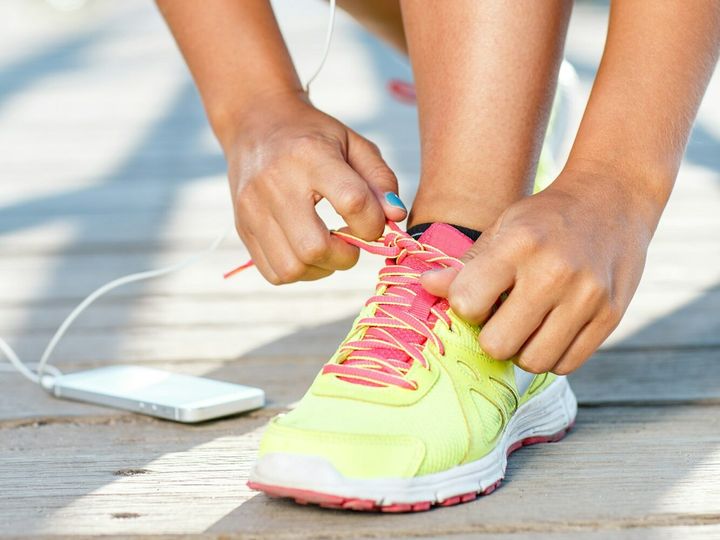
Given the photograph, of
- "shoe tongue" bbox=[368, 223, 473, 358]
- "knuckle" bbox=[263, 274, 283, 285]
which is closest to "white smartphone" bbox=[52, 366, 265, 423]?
"knuckle" bbox=[263, 274, 283, 285]

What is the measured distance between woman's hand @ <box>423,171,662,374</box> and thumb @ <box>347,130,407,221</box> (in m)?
0.14

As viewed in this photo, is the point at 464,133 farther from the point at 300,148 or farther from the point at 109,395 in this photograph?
the point at 109,395

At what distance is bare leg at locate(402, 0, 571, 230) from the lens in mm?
955

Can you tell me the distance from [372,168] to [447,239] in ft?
0.43

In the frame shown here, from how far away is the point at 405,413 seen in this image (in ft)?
2.77

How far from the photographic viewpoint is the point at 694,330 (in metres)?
1.39

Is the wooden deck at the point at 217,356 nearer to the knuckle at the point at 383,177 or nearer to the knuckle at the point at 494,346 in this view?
the knuckle at the point at 494,346

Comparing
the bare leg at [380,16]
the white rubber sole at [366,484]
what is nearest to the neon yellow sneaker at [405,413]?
the white rubber sole at [366,484]

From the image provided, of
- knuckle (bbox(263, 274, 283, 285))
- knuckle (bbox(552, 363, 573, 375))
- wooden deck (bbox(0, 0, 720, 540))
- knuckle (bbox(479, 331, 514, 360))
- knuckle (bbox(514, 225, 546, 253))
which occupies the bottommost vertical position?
wooden deck (bbox(0, 0, 720, 540))

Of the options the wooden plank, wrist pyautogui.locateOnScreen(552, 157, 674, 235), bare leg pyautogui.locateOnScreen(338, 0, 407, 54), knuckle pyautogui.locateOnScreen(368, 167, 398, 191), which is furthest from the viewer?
bare leg pyautogui.locateOnScreen(338, 0, 407, 54)

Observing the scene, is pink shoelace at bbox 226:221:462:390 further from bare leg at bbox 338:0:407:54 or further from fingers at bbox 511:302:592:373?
bare leg at bbox 338:0:407:54

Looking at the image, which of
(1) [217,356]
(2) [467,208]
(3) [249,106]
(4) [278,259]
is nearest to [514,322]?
(2) [467,208]

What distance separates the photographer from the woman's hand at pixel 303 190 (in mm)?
955

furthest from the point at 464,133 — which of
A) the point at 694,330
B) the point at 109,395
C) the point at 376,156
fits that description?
the point at 694,330
